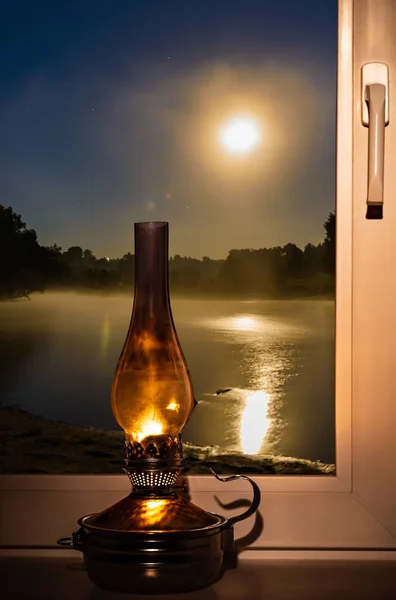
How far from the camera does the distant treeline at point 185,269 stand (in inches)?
53.7

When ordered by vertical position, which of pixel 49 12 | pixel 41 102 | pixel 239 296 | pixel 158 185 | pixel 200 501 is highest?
pixel 49 12

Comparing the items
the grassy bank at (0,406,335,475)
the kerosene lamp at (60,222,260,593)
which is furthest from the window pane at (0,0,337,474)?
the kerosene lamp at (60,222,260,593)

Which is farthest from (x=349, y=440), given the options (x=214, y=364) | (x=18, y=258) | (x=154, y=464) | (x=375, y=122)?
(x=18, y=258)

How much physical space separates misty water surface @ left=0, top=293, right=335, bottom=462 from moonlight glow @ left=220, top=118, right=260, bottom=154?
0.25 metres

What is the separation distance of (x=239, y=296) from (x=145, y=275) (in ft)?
0.65

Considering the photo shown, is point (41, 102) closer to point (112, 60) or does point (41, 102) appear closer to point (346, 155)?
point (112, 60)

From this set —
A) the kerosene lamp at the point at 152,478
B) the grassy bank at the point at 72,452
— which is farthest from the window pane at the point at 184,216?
the kerosene lamp at the point at 152,478

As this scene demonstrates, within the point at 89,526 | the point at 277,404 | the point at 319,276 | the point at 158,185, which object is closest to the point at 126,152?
the point at 158,185

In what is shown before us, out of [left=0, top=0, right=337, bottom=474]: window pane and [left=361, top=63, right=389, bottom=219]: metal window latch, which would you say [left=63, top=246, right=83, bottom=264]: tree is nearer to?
[left=0, top=0, right=337, bottom=474]: window pane

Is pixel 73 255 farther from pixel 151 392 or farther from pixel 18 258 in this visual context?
pixel 151 392

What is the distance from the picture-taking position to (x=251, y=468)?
1.36 m

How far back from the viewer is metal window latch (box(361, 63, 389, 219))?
1298mm

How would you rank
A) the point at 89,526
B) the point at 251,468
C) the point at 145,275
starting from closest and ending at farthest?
the point at 89,526
the point at 145,275
the point at 251,468

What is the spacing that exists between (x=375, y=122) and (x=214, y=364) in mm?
443
